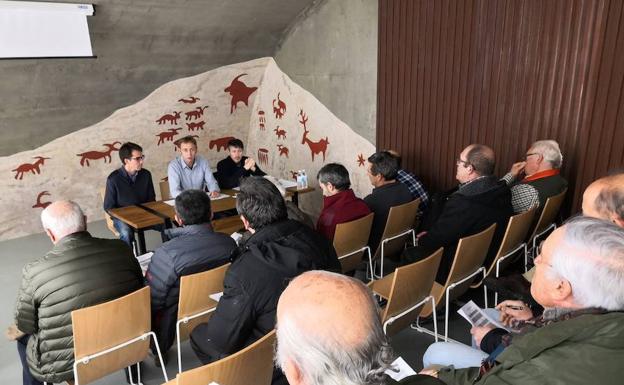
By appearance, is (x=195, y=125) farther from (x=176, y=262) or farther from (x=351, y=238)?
(x=176, y=262)

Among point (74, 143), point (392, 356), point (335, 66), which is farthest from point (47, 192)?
point (392, 356)

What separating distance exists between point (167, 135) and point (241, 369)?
16.1 ft

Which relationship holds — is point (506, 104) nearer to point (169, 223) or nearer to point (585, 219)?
point (585, 219)

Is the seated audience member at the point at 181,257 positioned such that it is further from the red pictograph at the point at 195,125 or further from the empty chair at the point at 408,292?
the red pictograph at the point at 195,125

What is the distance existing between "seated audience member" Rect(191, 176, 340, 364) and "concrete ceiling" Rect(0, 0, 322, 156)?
328cm

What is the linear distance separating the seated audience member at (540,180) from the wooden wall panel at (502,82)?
0.36 meters

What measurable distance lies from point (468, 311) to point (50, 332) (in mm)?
1994

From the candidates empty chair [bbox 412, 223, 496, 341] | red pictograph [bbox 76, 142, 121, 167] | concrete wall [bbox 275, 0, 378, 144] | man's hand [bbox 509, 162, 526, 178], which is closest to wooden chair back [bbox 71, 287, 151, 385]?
empty chair [bbox 412, 223, 496, 341]

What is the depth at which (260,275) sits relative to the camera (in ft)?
5.84

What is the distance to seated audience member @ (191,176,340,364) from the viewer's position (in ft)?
5.87

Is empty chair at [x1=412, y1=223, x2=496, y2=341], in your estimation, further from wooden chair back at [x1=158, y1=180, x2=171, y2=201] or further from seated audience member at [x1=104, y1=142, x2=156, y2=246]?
wooden chair back at [x1=158, y1=180, x2=171, y2=201]

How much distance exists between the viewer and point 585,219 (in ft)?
4.29

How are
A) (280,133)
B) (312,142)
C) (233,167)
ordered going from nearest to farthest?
(233,167) < (312,142) < (280,133)

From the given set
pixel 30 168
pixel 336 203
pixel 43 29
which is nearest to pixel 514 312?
pixel 336 203
